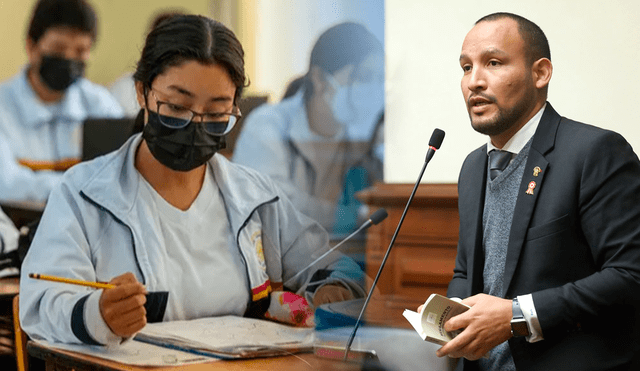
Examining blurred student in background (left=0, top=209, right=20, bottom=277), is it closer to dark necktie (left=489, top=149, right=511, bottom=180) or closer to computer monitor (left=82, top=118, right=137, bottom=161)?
computer monitor (left=82, top=118, right=137, bottom=161)

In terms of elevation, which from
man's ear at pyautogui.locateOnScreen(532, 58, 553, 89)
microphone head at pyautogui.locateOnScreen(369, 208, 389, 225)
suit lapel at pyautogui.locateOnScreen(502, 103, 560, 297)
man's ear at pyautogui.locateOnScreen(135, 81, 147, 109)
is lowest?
microphone head at pyautogui.locateOnScreen(369, 208, 389, 225)

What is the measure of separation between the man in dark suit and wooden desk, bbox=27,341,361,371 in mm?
244

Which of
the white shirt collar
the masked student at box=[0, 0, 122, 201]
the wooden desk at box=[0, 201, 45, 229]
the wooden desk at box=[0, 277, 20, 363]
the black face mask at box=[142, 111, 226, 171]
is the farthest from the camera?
the masked student at box=[0, 0, 122, 201]

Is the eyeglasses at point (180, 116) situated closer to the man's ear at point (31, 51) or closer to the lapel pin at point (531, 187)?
the lapel pin at point (531, 187)

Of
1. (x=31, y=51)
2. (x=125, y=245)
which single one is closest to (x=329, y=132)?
(x=125, y=245)

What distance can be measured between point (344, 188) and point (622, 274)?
78 cm

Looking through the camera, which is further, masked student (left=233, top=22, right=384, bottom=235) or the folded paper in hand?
masked student (left=233, top=22, right=384, bottom=235)

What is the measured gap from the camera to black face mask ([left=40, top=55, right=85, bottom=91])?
2326mm

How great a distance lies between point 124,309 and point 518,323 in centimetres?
64

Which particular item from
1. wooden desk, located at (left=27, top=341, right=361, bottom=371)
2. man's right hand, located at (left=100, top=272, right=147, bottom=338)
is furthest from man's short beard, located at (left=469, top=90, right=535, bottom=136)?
man's right hand, located at (left=100, top=272, right=147, bottom=338)

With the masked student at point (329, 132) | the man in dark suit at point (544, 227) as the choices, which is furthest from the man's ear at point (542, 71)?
the masked student at point (329, 132)

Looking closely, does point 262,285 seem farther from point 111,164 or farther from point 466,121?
point 466,121

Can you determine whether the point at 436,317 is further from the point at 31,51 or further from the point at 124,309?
the point at 31,51

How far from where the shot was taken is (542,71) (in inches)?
43.8
